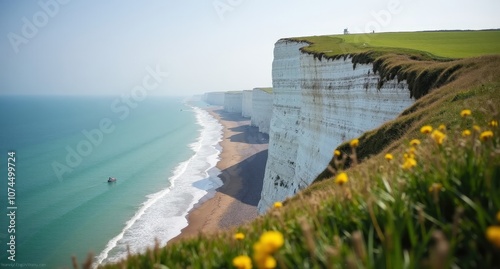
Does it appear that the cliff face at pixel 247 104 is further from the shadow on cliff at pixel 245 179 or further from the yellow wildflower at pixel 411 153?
the yellow wildflower at pixel 411 153

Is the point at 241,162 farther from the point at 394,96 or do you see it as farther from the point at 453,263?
the point at 453,263

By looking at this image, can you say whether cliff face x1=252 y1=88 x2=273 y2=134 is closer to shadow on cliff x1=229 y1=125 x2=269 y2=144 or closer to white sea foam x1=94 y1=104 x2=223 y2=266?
shadow on cliff x1=229 y1=125 x2=269 y2=144

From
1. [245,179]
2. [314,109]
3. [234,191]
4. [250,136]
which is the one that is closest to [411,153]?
[314,109]

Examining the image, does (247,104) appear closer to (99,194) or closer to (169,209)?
(99,194)

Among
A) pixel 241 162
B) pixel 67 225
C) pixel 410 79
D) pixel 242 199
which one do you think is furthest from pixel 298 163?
pixel 241 162

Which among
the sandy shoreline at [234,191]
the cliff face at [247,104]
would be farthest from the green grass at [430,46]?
the cliff face at [247,104]

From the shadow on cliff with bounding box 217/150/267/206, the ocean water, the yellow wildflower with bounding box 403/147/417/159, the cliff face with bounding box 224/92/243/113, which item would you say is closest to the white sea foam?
the ocean water
